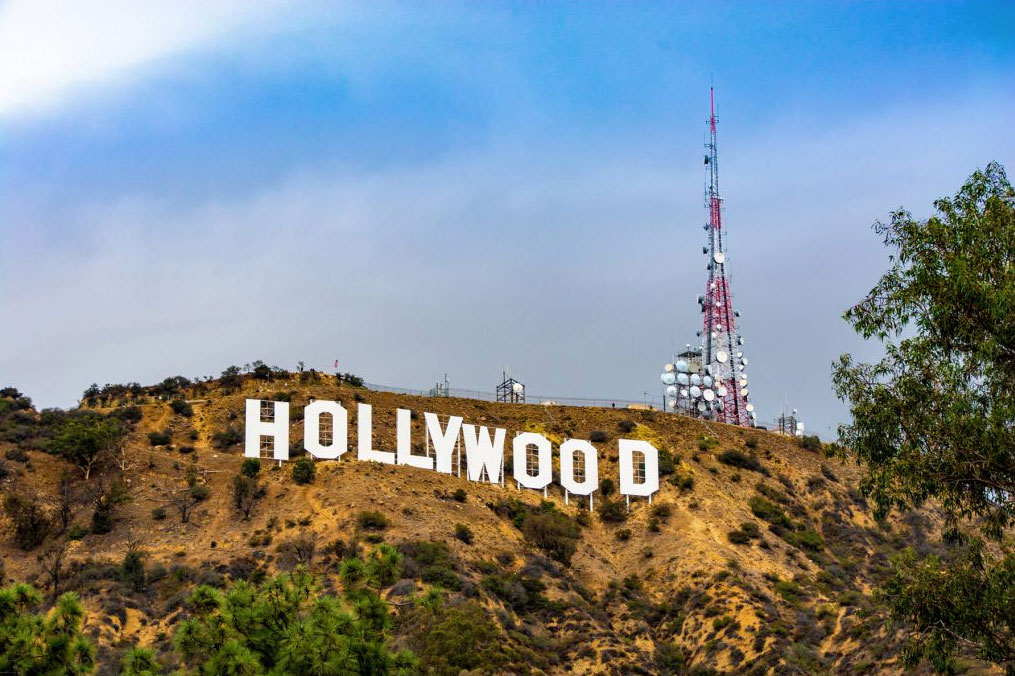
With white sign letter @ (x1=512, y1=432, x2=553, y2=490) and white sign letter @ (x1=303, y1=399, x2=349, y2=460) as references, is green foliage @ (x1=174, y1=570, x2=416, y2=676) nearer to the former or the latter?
white sign letter @ (x1=303, y1=399, x2=349, y2=460)

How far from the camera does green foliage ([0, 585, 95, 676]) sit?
3052 centimetres

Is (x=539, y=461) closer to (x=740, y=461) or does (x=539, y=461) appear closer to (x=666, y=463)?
(x=666, y=463)

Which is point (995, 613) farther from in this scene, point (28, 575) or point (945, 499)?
point (28, 575)

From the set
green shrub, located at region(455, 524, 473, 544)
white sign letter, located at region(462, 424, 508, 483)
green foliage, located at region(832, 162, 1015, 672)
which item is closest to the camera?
green foliage, located at region(832, 162, 1015, 672)

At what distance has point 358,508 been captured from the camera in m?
68.3

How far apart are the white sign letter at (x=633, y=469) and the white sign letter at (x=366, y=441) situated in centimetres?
1584

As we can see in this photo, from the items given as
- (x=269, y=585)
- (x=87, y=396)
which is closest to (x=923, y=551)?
(x=269, y=585)

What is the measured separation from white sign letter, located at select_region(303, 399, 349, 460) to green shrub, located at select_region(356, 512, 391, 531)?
23.7 ft

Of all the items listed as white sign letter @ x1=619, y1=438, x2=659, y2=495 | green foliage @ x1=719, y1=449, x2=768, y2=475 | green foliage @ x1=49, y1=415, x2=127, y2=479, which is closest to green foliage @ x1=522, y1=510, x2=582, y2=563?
white sign letter @ x1=619, y1=438, x2=659, y2=495

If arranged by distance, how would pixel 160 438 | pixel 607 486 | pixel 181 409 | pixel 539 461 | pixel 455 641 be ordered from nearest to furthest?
pixel 455 641
pixel 160 438
pixel 539 461
pixel 181 409
pixel 607 486

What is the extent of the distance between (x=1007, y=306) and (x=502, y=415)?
62988 mm

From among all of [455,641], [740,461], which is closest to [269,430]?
[455,641]

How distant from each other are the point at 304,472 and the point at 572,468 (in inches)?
718

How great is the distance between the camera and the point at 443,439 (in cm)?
7725
